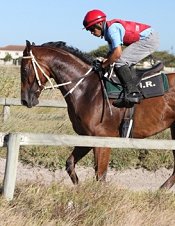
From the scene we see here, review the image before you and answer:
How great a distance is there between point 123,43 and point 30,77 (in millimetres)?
1296

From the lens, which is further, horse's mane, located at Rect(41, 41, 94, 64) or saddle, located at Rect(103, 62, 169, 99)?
horse's mane, located at Rect(41, 41, 94, 64)

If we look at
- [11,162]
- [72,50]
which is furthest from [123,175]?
[11,162]

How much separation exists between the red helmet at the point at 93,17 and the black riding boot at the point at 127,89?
0.66 m

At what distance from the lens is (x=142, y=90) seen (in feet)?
22.1

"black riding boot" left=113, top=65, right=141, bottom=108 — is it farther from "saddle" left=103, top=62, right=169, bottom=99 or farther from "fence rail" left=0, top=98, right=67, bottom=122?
"fence rail" left=0, top=98, right=67, bottom=122

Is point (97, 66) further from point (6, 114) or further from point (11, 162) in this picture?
point (6, 114)

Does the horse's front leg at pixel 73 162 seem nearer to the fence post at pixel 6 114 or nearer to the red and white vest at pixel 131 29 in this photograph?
the red and white vest at pixel 131 29

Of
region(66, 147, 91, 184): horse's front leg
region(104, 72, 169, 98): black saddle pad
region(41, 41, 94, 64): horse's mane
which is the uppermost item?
region(41, 41, 94, 64): horse's mane

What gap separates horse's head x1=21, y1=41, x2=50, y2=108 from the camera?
6.77 m

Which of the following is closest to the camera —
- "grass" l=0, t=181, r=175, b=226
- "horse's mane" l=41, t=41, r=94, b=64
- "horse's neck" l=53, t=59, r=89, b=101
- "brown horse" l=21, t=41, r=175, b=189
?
"grass" l=0, t=181, r=175, b=226

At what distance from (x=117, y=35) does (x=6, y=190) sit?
2.65 metres

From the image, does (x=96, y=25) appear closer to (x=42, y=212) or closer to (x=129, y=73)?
(x=129, y=73)

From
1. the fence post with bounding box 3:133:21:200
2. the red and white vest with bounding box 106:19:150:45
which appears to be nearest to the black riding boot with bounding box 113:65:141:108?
the red and white vest with bounding box 106:19:150:45

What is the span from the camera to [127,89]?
21.6 feet
